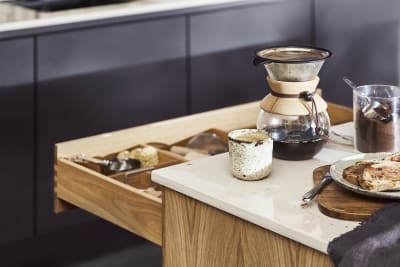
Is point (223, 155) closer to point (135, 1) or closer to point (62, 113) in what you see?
point (62, 113)

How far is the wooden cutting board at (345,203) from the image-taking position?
2.03m

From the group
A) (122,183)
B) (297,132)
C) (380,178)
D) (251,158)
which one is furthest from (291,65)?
(122,183)

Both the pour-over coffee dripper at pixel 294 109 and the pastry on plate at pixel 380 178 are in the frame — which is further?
the pour-over coffee dripper at pixel 294 109

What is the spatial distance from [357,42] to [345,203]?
10.0ft

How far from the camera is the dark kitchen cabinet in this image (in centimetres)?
438

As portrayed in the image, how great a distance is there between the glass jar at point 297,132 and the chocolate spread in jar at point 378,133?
0.32 ft

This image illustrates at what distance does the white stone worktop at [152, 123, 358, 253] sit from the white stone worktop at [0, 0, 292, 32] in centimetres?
160

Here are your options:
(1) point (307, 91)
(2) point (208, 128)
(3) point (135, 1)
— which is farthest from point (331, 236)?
(3) point (135, 1)

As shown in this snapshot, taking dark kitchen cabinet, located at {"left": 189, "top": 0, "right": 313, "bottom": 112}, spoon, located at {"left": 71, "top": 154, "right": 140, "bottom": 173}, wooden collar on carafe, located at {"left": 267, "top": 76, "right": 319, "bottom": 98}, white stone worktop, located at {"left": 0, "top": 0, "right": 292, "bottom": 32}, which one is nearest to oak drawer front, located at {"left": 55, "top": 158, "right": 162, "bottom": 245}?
spoon, located at {"left": 71, "top": 154, "right": 140, "bottom": 173}

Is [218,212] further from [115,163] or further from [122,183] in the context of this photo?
[115,163]

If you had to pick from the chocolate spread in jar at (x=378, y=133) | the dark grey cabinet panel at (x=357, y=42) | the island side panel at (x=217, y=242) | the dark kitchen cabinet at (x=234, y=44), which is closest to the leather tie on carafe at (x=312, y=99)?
the chocolate spread in jar at (x=378, y=133)

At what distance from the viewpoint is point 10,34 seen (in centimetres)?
375

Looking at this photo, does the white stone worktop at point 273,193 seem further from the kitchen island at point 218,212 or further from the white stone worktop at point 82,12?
the white stone worktop at point 82,12

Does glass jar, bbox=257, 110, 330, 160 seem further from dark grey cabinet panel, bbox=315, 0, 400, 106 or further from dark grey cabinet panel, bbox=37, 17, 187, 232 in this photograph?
dark grey cabinet panel, bbox=315, 0, 400, 106
